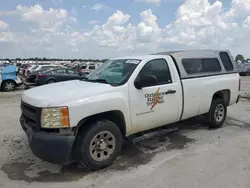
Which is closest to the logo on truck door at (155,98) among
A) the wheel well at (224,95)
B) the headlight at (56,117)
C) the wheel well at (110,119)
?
the wheel well at (110,119)

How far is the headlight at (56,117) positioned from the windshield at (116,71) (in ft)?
3.63

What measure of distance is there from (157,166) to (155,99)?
119 centimetres

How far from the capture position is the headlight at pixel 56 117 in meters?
3.62

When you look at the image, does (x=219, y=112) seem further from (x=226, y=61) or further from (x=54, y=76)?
(x=54, y=76)

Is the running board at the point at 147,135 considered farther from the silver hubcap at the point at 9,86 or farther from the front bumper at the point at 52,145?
the silver hubcap at the point at 9,86

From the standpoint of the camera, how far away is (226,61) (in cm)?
656

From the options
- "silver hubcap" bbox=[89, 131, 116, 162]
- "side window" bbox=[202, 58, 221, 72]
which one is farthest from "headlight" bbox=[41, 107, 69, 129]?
"side window" bbox=[202, 58, 221, 72]

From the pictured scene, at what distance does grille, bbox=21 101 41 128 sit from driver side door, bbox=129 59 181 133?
4.98 feet

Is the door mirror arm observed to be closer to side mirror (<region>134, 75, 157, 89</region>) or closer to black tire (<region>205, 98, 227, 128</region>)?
side mirror (<region>134, 75, 157, 89</region>)

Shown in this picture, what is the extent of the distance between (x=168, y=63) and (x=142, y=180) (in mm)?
2431

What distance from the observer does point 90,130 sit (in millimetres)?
3855

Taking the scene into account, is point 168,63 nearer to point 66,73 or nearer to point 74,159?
point 74,159

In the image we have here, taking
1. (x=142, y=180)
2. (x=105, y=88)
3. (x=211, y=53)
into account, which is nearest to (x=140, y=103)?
(x=105, y=88)

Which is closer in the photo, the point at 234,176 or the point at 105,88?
the point at 234,176
